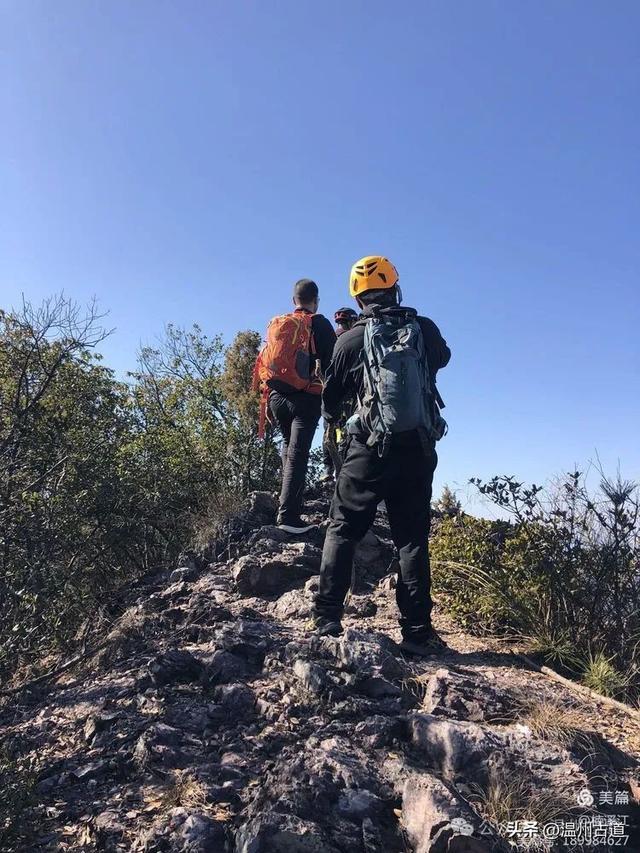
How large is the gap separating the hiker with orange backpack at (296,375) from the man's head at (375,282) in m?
1.25

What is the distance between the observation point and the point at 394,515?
12.6 ft

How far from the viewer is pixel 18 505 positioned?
203 inches

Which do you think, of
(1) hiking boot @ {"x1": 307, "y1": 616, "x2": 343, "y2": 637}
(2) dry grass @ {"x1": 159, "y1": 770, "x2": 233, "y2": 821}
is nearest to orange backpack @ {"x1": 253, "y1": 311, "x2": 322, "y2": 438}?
(1) hiking boot @ {"x1": 307, "y1": 616, "x2": 343, "y2": 637}

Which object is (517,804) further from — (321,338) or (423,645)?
(321,338)

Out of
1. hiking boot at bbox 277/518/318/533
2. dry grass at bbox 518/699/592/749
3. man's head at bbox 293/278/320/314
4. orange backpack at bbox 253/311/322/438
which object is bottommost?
dry grass at bbox 518/699/592/749

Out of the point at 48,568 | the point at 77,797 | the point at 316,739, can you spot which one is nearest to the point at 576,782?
the point at 316,739

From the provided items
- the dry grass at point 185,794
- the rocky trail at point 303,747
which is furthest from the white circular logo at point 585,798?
the dry grass at point 185,794

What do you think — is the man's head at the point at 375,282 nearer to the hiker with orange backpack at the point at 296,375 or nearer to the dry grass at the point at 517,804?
the hiker with orange backpack at the point at 296,375

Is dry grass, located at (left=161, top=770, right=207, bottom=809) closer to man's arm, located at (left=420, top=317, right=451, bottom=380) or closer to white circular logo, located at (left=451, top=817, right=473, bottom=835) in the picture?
white circular logo, located at (left=451, top=817, right=473, bottom=835)

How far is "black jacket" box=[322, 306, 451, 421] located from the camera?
3.82 metres

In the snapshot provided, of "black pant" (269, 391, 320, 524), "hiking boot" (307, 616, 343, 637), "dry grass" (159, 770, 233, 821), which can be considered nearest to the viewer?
"dry grass" (159, 770, 233, 821)

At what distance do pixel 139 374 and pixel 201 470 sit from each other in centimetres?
661

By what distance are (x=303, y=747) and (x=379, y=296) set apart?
271 centimetres

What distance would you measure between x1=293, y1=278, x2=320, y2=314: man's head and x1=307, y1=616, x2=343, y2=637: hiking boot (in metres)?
2.88
